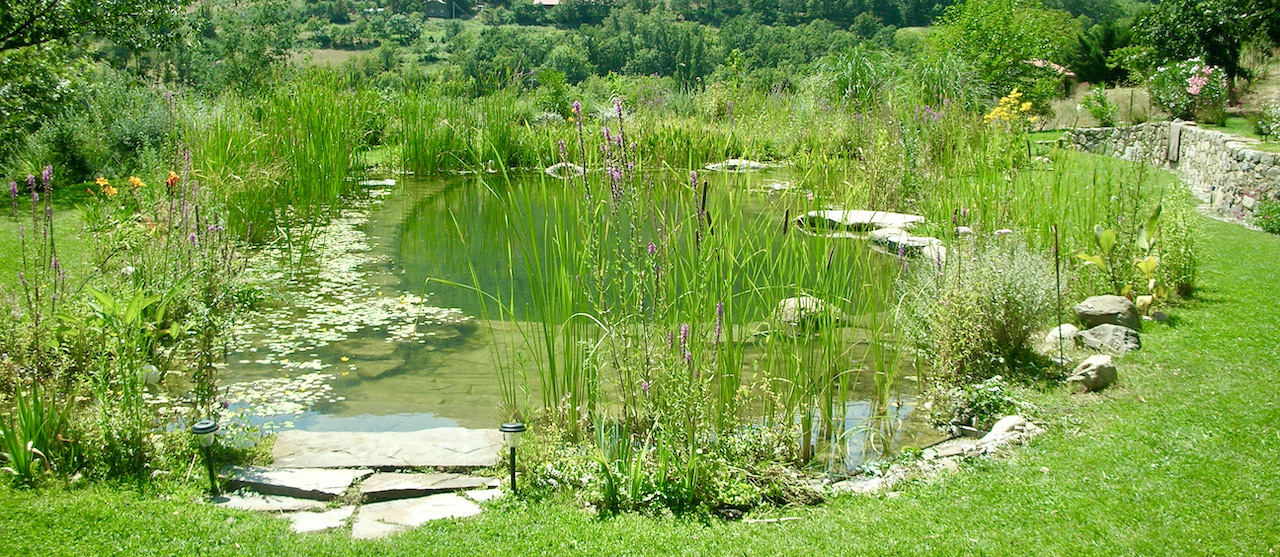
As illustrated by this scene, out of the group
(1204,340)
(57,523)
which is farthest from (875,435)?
(57,523)

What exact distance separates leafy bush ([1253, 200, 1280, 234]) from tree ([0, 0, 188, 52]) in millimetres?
10513

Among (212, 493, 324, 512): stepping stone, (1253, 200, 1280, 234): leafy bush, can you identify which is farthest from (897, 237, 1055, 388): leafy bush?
(1253, 200, 1280, 234): leafy bush

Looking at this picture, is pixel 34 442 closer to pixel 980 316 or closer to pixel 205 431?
pixel 205 431

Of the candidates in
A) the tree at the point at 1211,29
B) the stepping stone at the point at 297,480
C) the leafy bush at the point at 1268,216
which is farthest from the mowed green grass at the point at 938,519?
the tree at the point at 1211,29

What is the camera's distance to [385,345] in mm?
4793

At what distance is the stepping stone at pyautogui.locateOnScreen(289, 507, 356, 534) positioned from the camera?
8.68ft

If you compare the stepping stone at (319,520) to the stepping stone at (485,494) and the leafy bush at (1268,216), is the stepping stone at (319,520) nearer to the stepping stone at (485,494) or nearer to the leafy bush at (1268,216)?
the stepping stone at (485,494)

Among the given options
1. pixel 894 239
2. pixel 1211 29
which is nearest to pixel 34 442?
pixel 894 239

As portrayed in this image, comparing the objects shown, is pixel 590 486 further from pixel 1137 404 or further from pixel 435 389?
pixel 1137 404

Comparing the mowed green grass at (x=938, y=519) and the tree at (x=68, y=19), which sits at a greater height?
the tree at (x=68, y=19)

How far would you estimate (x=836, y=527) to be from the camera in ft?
8.77

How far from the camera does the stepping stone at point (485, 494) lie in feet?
9.47

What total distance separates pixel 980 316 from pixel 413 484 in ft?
9.05

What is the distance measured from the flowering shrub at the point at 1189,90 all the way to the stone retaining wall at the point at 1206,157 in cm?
65
